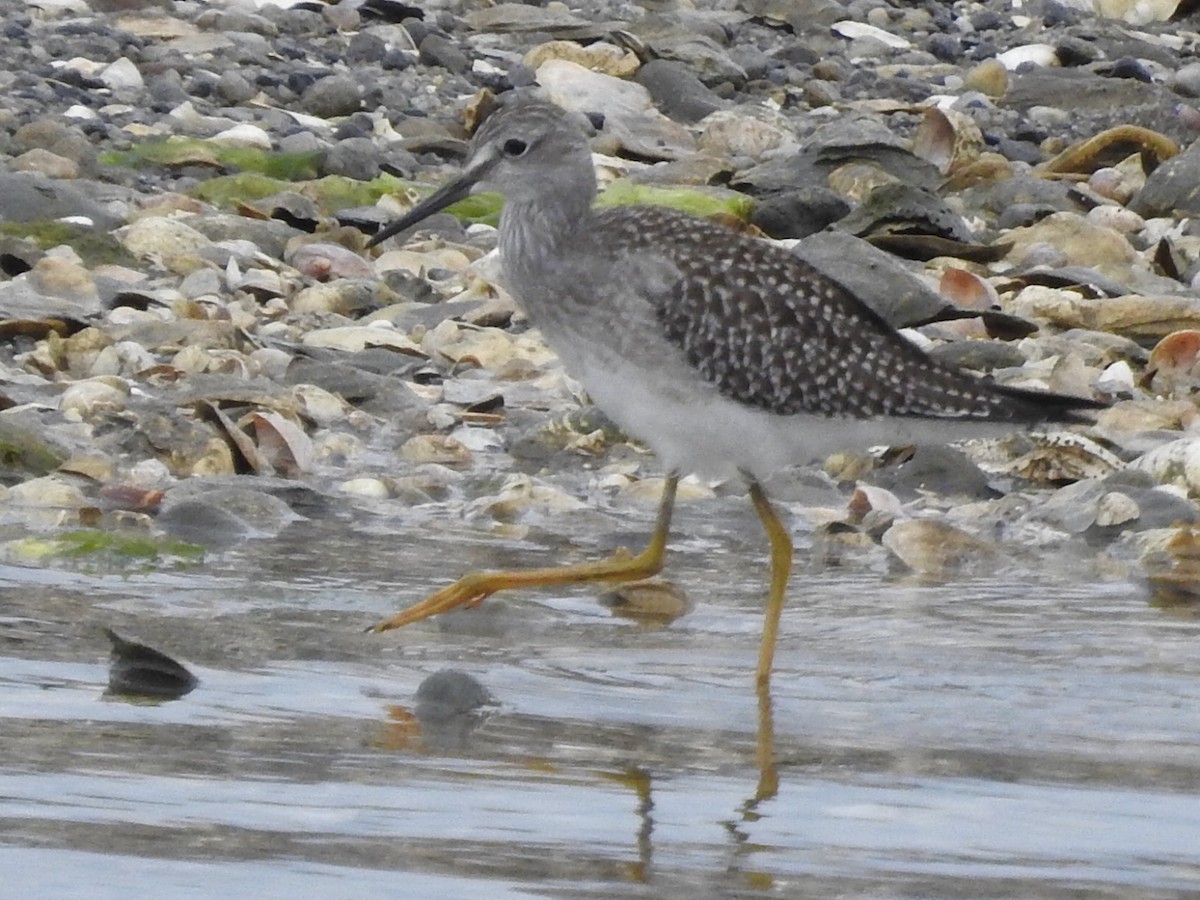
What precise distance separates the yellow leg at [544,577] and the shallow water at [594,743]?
0.08 m

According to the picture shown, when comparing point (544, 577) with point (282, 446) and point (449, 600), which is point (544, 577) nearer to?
point (449, 600)

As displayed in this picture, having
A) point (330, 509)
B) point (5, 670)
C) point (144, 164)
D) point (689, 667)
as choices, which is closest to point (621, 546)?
point (330, 509)

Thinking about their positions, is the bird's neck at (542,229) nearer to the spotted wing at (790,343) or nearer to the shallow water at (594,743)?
the spotted wing at (790,343)

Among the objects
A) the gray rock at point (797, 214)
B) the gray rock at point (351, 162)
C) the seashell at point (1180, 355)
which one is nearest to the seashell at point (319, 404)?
the seashell at point (1180, 355)

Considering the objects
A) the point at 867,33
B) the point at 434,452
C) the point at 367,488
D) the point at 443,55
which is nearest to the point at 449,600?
the point at 367,488

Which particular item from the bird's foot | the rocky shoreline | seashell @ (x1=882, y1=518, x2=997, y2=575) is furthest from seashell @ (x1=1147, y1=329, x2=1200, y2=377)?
the bird's foot

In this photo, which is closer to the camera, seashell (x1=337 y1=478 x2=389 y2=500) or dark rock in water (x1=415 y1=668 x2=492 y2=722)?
dark rock in water (x1=415 y1=668 x2=492 y2=722)

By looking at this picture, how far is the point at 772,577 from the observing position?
6.54m

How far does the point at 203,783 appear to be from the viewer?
4309 millimetres

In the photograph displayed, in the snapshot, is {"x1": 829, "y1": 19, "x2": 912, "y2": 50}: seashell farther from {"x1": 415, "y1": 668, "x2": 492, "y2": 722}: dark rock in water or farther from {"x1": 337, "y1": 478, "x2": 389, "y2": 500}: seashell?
{"x1": 415, "y1": 668, "x2": 492, "y2": 722}: dark rock in water

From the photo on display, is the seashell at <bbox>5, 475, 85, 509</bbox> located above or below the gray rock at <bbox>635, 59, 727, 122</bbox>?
below

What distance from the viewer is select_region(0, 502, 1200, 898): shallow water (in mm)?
3902

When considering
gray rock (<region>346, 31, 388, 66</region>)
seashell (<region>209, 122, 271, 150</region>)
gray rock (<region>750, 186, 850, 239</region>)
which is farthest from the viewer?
gray rock (<region>346, 31, 388, 66</region>)

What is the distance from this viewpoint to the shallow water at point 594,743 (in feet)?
12.8
